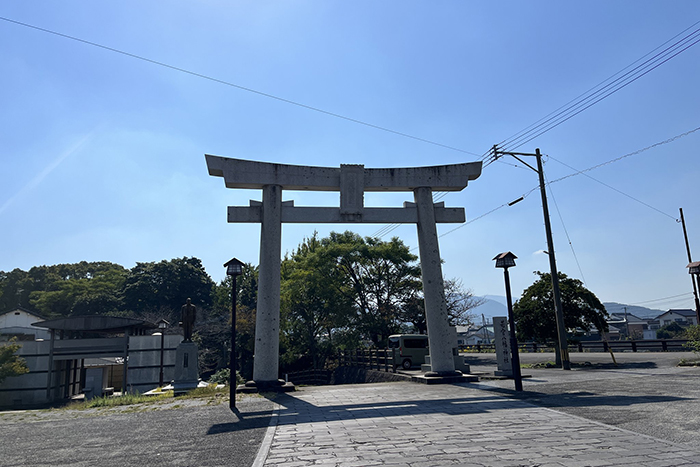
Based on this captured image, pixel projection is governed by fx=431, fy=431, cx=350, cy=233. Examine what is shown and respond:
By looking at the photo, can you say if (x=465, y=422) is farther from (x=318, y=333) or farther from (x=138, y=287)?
(x=138, y=287)

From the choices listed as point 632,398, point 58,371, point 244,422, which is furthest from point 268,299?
point 58,371

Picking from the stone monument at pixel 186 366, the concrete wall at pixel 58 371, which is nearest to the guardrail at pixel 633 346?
the stone monument at pixel 186 366

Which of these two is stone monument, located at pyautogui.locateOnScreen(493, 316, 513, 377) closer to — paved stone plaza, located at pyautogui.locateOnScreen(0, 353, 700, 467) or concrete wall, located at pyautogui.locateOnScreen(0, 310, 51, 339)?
paved stone plaza, located at pyautogui.locateOnScreen(0, 353, 700, 467)

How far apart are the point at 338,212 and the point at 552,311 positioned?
13.9 metres

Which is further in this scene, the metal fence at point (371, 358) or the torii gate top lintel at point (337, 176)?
the metal fence at point (371, 358)

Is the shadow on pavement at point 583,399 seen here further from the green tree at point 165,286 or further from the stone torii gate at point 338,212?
the green tree at point 165,286

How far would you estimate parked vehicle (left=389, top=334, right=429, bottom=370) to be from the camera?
959 inches

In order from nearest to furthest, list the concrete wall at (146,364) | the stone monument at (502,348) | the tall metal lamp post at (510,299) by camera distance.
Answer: the tall metal lamp post at (510,299), the stone monument at (502,348), the concrete wall at (146,364)

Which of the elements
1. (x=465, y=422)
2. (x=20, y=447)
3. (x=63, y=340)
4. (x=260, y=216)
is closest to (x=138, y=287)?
(x=63, y=340)

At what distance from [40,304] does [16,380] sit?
124 feet

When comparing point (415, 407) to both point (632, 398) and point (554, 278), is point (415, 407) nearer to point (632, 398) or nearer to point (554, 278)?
point (632, 398)

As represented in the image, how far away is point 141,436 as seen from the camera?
775cm

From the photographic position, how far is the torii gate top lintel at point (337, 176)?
13469 millimetres

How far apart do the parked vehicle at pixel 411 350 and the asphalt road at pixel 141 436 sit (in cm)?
1441
